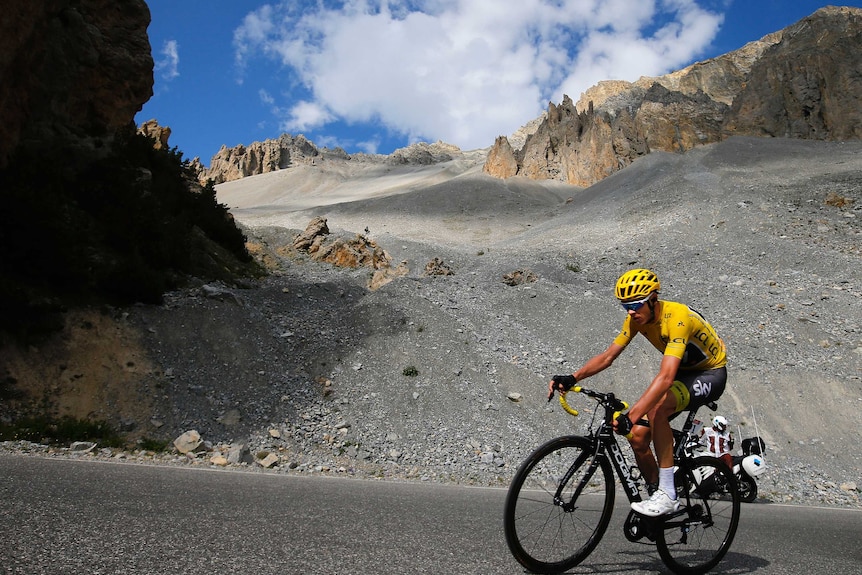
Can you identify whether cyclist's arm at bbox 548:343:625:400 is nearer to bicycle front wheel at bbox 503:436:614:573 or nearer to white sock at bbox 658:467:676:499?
bicycle front wheel at bbox 503:436:614:573

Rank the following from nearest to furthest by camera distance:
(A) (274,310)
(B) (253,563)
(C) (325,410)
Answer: (B) (253,563) < (C) (325,410) < (A) (274,310)

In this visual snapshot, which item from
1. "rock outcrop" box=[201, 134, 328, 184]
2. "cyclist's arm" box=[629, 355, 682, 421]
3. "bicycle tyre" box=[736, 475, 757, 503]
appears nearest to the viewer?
"cyclist's arm" box=[629, 355, 682, 421]

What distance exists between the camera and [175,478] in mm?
6758

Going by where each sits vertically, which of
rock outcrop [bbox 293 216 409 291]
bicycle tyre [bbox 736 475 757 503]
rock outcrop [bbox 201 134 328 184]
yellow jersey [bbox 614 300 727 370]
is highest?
rock outcrop [bbox 201 134 328 184]

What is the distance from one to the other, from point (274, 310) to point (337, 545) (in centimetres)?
1577

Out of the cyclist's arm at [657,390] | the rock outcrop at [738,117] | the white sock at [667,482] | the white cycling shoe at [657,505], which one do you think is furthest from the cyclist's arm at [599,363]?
the rock outcrop at [738,117]

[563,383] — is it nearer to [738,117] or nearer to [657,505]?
[657,505]

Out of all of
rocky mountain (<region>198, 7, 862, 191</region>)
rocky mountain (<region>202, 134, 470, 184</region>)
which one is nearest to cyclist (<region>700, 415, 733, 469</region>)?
rocky mountain (<region>198, 7, 862, 191</region>)

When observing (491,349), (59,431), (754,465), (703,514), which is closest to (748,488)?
(754,465)

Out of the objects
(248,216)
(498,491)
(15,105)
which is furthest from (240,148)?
(498,491)

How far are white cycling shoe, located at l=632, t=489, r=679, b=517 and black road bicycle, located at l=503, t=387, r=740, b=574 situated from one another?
0.34 ft

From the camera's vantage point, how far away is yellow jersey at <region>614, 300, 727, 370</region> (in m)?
4.57

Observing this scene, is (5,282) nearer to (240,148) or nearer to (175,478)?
(175,478)

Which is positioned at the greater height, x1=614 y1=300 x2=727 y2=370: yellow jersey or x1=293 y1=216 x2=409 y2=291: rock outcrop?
x1=293 y1=216 x2=409 y2=291: rock outcrop
